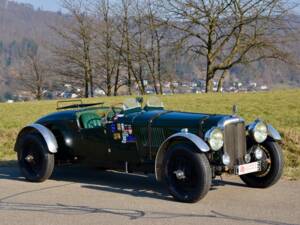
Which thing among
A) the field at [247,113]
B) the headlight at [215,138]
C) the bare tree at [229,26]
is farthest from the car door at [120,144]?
the bare tree at [229,26]

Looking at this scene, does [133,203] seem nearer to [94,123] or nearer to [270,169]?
[270,169]

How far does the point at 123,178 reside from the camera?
938 cm

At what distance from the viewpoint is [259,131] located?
26.4ft

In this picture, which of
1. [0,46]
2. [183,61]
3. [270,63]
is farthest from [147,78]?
[0,46]

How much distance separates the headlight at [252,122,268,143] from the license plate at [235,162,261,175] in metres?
0.37

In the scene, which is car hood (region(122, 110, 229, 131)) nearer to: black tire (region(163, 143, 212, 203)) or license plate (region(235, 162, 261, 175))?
black tire (region(163, 143, 212, 203))

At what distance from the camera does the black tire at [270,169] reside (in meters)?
8.02

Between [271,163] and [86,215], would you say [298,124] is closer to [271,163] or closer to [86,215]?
[271,163]

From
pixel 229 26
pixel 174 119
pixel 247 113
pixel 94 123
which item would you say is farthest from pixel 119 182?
pixel 229 26

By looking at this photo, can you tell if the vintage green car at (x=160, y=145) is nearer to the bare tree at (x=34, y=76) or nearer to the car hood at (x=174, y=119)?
the car hood at (x=174, y=119)

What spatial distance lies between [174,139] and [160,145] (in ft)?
1.21

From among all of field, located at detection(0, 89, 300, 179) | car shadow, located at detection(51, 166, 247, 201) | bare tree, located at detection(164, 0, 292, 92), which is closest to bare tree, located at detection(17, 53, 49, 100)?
bare tree, located at detection(164, 0, 292, 92)

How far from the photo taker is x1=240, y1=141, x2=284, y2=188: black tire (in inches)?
316

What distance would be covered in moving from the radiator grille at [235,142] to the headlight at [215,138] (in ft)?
0.55
